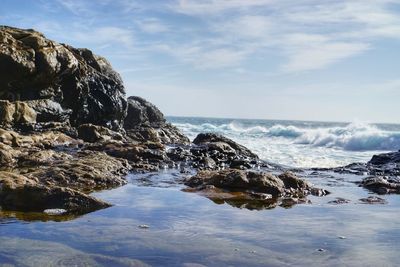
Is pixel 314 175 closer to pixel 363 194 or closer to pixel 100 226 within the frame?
pixel 363 194

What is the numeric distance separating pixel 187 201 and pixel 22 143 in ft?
33.8

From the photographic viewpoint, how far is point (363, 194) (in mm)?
12102

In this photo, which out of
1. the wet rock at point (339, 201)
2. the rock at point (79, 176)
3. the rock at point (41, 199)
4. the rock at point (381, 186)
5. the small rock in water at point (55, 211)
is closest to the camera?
the small rock in water at point (55, 211)

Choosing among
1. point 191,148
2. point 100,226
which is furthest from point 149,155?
point 100,226

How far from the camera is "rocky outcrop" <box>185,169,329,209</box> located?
34.6 feet

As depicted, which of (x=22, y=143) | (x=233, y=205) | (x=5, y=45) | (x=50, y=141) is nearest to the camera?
(x=233, y=205)

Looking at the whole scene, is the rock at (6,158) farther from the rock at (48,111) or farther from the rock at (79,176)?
the rock at (48,111)

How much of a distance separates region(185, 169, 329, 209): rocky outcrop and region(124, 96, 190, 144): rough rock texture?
→ 49.8ft

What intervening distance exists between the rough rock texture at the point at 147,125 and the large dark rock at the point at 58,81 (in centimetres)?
225

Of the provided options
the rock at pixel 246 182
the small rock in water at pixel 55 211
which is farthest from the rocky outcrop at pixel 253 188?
the small rock in water at pixel 55 211

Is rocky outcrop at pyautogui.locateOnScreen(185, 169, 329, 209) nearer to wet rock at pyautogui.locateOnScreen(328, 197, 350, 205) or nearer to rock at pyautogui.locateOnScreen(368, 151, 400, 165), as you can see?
wet rock at pyautogui.locateOnScreen(328, 197, 350, 205)

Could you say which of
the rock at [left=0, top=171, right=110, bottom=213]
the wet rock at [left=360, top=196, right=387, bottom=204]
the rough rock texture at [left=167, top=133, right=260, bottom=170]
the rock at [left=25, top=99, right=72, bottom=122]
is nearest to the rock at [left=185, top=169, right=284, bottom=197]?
the wet rock at [left=360, top=196, right=387, bottom=204]

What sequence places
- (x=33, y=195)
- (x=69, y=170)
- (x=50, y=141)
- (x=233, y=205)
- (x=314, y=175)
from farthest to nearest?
(x=50, y=141)
(x=314, y=175)
(x=69, y=170)
(x=233, y=205)
(x=33, y=195)

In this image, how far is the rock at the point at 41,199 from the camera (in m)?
8.29
